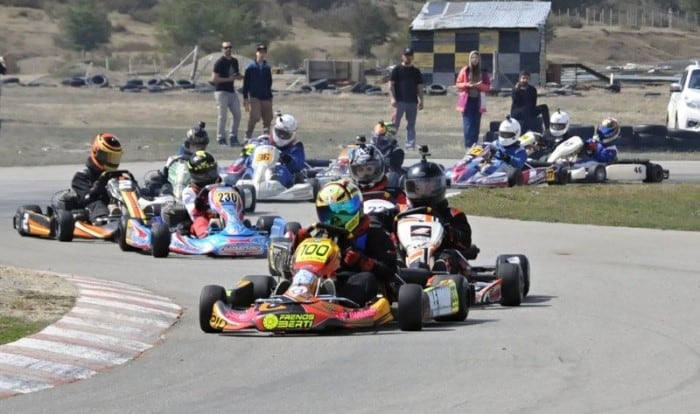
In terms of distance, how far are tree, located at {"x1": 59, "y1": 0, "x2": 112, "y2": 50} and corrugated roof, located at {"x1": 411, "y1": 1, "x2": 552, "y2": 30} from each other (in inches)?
858

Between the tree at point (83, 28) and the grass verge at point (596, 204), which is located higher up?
the tree at point (83, 28)

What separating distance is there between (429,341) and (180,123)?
88.2 ft

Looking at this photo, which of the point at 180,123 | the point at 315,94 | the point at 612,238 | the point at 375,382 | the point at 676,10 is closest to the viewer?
the point at 375,382

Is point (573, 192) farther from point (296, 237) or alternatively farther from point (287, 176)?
point (296, 237)

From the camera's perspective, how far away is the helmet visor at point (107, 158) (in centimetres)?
1556

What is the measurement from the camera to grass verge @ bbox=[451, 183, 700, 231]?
16922mm

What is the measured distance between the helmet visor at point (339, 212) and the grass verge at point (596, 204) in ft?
22.9

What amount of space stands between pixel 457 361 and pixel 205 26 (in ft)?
194

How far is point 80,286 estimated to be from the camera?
11422mm

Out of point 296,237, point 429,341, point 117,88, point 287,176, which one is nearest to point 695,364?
point 429,341

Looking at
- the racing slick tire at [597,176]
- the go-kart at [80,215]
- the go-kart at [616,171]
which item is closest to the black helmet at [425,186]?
the go-kart at [80,215]

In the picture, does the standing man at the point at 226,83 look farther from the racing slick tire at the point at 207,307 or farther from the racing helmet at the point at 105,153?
the racing slick tire at the point at 207,307

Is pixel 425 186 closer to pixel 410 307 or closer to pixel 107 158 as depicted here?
pixel 410 307

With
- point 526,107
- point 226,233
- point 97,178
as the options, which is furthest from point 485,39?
point 226,233
